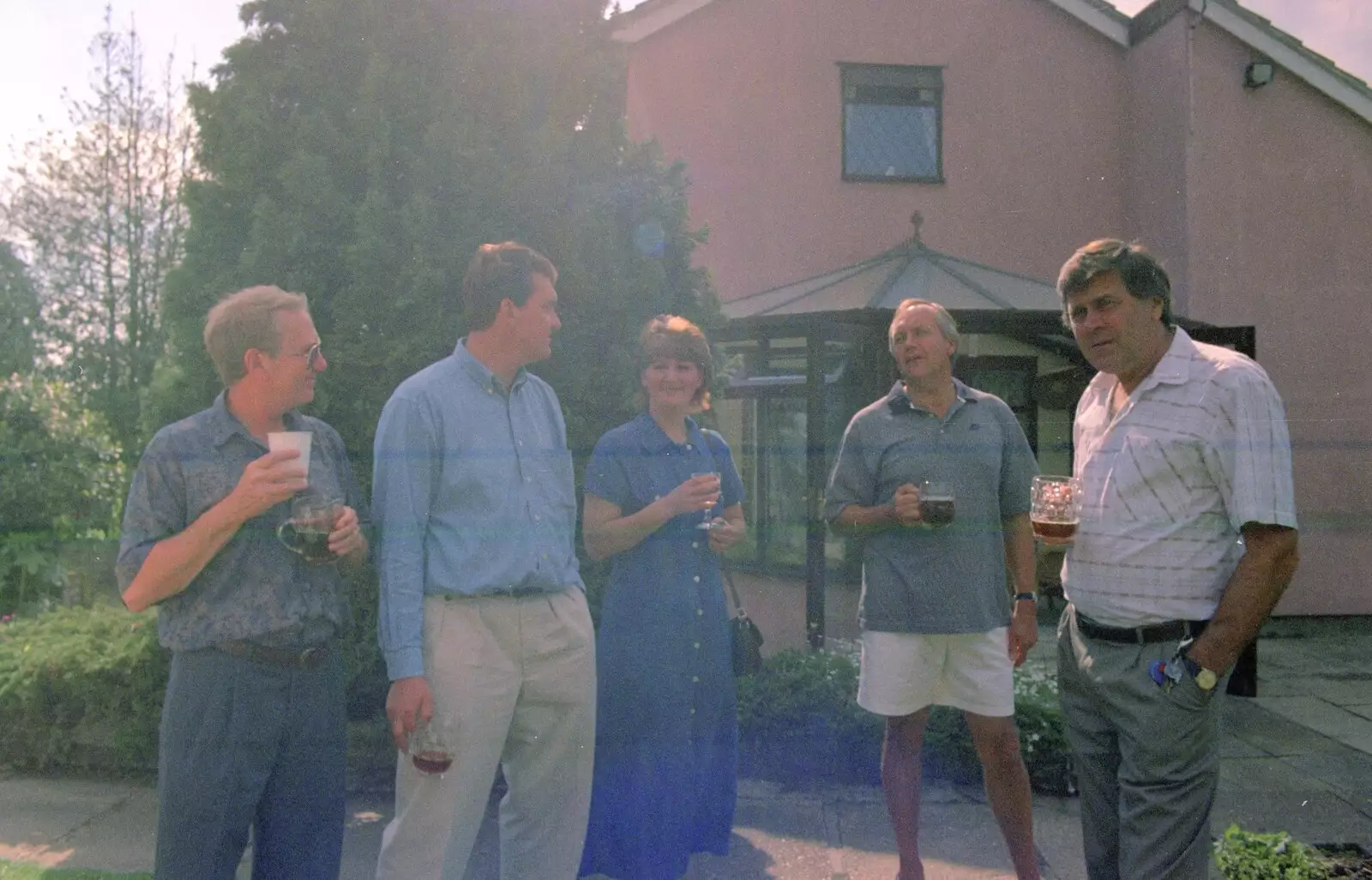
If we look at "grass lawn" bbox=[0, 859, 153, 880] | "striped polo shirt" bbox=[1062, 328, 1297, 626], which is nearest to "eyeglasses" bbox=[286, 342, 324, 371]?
"striped polo shirt" bbox=[1062, 328, 1297, 626]

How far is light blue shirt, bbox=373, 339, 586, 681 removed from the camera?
97.9 inches

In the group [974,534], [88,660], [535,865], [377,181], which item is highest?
[377,181]

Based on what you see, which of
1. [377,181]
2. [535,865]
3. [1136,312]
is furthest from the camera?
[377,181]

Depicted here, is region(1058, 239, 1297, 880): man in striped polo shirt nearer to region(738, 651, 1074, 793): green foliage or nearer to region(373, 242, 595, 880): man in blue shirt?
region(373, 242, 595, 880): man in blue shirt

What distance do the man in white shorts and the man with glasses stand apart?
1.69 m

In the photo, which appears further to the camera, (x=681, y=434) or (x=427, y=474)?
(x=681, y=434)

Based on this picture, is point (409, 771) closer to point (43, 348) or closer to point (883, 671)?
point (883, 671)

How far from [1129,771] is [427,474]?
190 cm

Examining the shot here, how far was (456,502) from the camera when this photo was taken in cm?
260

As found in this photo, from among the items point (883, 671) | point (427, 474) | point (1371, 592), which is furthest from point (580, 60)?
point (1371, 592)

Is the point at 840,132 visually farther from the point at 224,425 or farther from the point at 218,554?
the point at 218,554

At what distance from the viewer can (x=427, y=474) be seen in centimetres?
254

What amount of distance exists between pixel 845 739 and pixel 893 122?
7250 millimetres

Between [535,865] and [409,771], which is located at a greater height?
[409,771]
